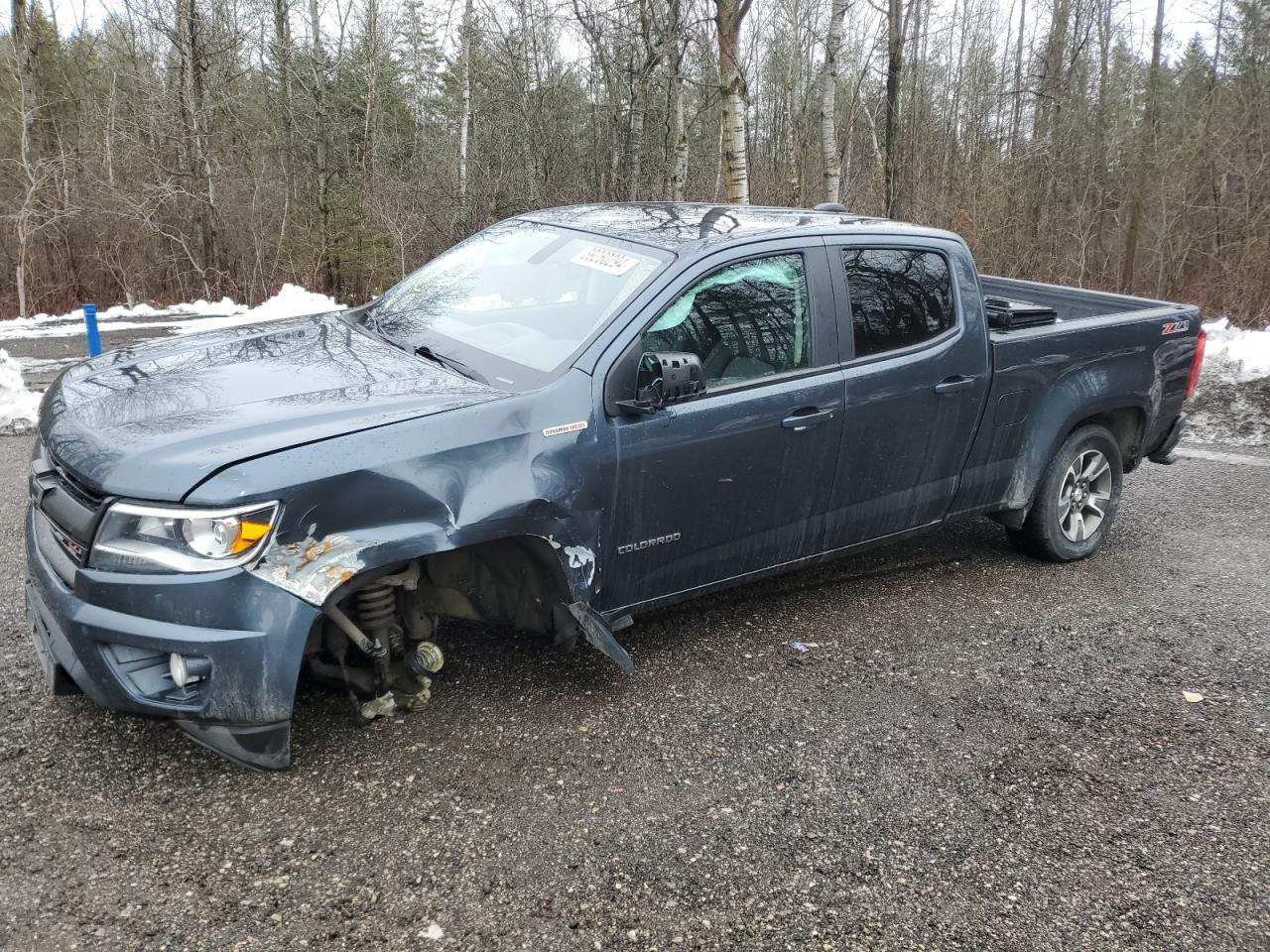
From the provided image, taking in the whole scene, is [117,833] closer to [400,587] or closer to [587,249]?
[400,587]

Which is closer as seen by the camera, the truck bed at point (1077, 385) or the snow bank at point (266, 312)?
the truck bed at point (1077, 385)

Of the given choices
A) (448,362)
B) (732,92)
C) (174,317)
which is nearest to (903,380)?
(448,362)

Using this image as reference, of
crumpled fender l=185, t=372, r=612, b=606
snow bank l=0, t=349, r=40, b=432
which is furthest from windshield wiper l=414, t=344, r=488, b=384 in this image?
snow bank l=0, t=349, r=40, b=432

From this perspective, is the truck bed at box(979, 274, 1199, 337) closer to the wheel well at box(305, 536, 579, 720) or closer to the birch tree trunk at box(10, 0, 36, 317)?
the wheel well at box(305, 536, 579, 720)

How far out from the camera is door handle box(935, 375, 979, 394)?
14.4 feet

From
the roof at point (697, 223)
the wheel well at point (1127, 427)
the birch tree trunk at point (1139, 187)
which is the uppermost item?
the birch tree trunk at point (1139, 187)

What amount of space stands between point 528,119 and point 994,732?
70.0 ft

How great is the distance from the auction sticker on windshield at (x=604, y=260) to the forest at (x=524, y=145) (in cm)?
1100

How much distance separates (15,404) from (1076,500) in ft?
26.2

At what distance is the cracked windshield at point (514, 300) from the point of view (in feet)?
11.9

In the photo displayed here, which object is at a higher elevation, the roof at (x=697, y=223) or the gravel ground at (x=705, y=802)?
the roof at (x=697, y=223)

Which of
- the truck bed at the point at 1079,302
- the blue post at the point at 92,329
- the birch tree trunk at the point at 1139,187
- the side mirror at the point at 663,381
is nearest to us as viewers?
the side mirror at the point at 663,381

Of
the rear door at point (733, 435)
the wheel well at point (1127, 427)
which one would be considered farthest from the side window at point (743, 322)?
the wheel well at point (1127, 427)

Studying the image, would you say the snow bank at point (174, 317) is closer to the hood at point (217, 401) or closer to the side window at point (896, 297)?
the hood at point (217, 401)
